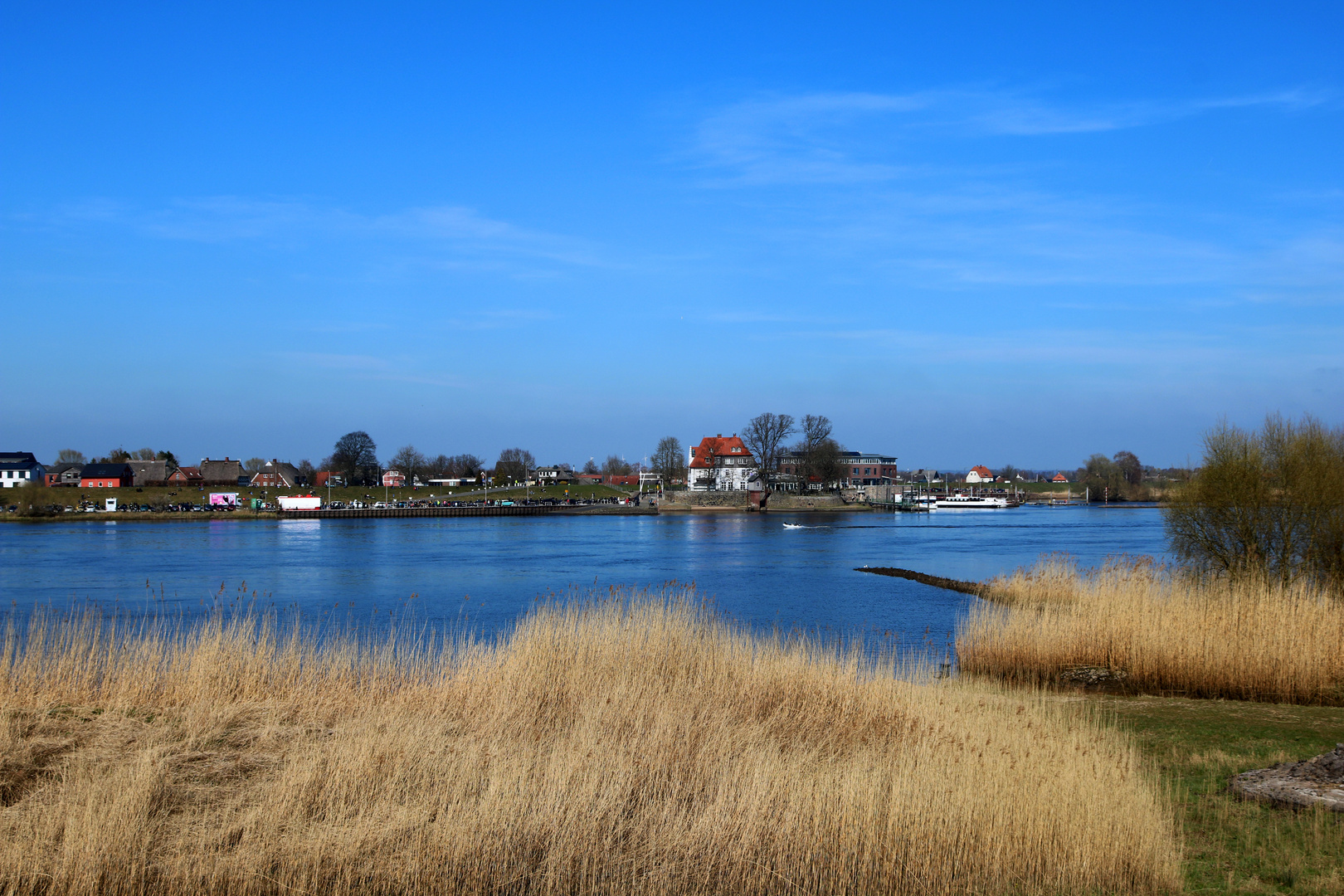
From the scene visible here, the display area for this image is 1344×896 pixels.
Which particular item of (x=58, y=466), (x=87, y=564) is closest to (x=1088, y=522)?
(x=87, y=564)

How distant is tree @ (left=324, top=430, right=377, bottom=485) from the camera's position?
447 feet

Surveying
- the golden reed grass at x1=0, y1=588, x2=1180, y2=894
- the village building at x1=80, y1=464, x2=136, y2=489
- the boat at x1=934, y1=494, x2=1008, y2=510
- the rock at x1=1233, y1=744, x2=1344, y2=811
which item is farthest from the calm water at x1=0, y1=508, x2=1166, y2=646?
the boat at x1=934, y1=494, x2=1008, y2=510

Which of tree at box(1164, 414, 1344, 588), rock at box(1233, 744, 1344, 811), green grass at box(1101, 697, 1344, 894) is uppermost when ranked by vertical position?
tree at box(1164, 414, 1344, 588)

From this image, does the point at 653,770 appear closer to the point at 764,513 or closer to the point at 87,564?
the point at 87,564

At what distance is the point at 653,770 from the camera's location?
8.22 metres

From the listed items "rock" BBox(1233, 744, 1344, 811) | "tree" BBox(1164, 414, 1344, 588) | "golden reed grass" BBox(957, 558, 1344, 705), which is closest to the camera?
"rock" BBox(1233, 744, 1344, 811)

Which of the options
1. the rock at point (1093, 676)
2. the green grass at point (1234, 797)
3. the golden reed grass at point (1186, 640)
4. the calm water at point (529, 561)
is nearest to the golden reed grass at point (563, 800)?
the green grass at point (1234, 797)

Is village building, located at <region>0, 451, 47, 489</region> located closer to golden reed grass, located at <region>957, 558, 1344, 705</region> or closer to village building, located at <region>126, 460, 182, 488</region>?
village building, located at <region>126, 460, 182, 488</region>

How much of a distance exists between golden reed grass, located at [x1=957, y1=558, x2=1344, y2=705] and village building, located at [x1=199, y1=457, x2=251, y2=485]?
138266mm

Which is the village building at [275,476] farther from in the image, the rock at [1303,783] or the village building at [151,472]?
the rock at [1303,783]

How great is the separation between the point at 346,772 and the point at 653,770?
2.51m

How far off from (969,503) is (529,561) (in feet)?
356

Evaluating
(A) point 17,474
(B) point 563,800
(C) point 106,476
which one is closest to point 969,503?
(C) point 106,476

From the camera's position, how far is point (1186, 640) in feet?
50.8
